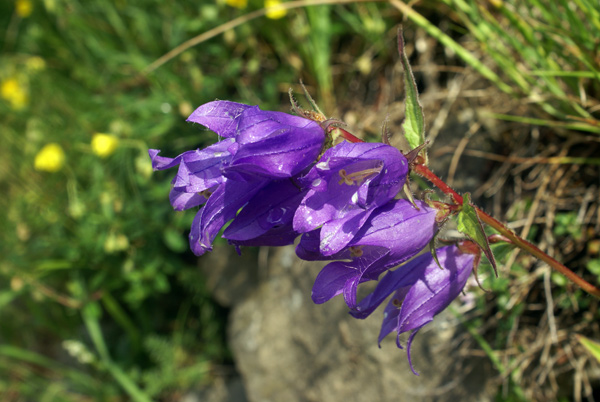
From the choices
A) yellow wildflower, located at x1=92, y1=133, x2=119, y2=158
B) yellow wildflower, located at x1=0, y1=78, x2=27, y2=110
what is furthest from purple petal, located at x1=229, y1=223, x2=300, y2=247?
yellow wildflower, located at x1=0, y1=78, x2=27, y2=110

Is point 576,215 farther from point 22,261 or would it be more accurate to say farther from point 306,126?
point 22,261

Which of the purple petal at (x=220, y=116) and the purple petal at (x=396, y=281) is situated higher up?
the purple petal at (x=220, y=116)

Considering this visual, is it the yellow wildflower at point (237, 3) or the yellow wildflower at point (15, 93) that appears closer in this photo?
the yellow wildflower at point (237, 3)

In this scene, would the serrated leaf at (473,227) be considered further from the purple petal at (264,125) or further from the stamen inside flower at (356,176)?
the purple petal at (264,125)

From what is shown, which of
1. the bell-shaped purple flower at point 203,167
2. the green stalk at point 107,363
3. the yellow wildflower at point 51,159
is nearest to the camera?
the bell-shaped purple flower at point 203,167

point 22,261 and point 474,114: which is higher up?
point 474,114

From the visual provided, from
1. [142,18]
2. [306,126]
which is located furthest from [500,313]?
[142,18]

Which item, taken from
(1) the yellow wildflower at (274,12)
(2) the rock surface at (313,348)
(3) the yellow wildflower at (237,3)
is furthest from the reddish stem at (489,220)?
(3) the yellow wildflower at (237,3)
